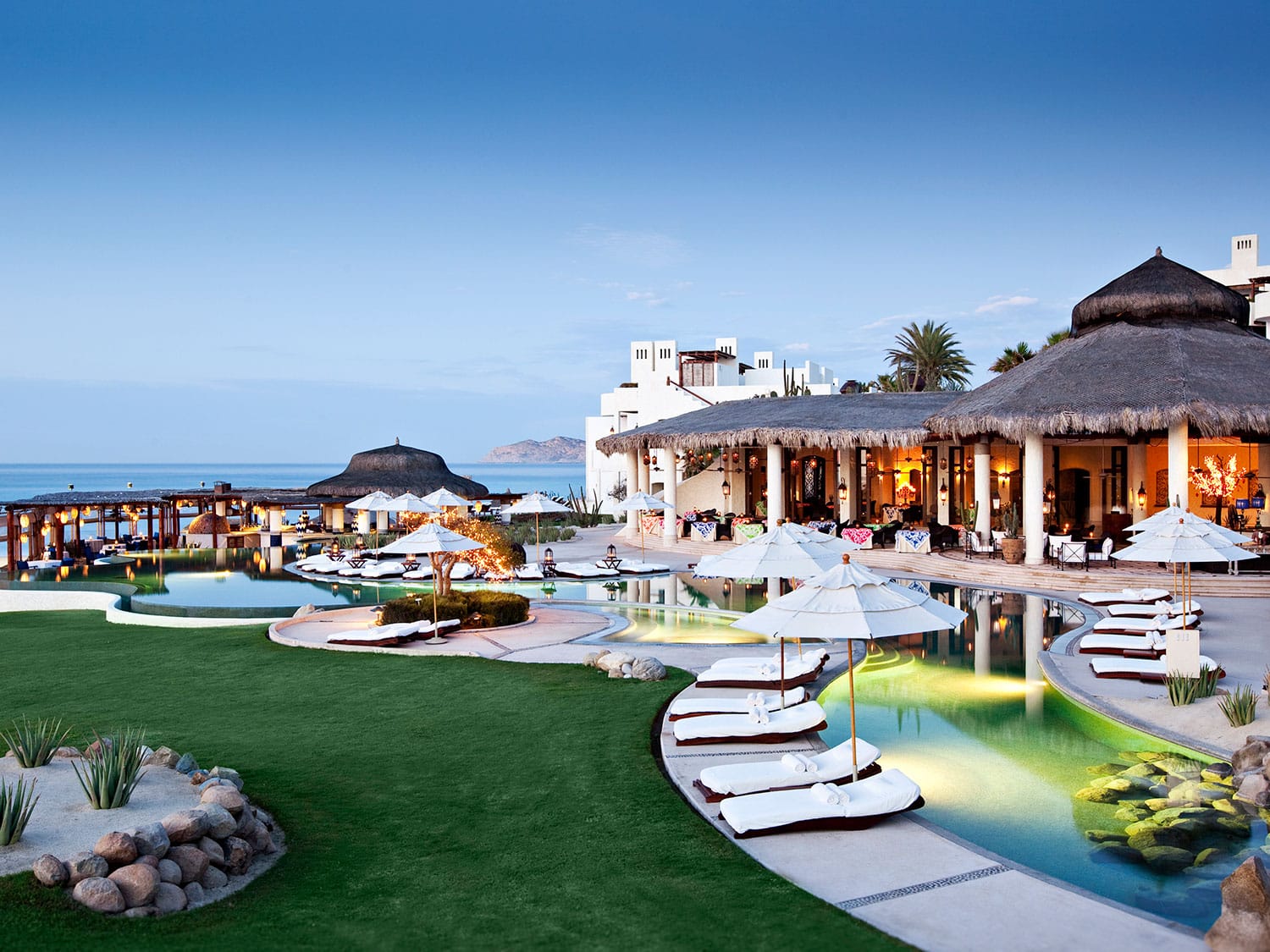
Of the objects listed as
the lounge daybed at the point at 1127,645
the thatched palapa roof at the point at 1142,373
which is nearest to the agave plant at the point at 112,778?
the lounge daybed at the point at 1127,645

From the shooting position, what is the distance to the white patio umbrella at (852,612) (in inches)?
289

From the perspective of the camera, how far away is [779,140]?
40000 mm

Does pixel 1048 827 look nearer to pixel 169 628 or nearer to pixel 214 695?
pixel 214 695

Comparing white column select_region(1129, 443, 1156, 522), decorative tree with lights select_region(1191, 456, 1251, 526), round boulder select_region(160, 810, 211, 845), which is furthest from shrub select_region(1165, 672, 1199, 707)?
white column select_region(1129, 443, 1156, 522)

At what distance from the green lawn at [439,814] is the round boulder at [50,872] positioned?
7 centimetres

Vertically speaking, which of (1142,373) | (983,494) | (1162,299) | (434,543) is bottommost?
(434,543)

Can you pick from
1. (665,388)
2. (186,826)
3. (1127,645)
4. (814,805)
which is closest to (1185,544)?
(1127,645)

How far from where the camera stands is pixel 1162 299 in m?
26.5

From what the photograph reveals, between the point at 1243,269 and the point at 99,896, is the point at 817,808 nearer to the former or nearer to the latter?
the point at 99,896

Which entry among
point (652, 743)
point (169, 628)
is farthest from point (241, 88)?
point (652, 743)

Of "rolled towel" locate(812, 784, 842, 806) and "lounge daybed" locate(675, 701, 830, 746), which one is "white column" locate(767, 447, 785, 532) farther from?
"rolled towel" locate(812, 784, 842, 806)

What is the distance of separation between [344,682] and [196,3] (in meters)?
25.3

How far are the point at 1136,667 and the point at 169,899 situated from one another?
10980 millimetres

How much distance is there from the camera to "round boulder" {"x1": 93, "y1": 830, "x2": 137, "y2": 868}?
5551 mm
